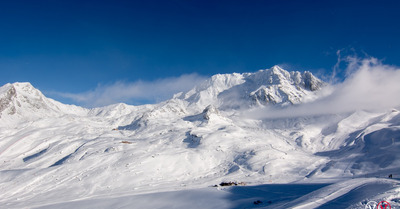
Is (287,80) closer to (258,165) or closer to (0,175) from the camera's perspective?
(258,165)

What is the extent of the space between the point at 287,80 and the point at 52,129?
155395mm

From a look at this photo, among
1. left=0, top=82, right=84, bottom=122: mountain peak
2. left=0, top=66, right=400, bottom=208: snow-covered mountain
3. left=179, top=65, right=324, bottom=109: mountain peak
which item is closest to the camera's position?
left=0, top=66, right=400, bottom=208: snow-covered mountain

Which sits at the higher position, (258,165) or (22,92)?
(22,92)

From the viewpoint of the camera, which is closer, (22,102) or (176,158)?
(176,158)

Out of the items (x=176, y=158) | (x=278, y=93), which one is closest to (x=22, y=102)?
(x=176, y=158)

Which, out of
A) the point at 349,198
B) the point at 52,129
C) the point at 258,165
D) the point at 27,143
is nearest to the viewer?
the point at 349,198

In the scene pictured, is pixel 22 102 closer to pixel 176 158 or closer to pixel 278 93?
pixel 176 158

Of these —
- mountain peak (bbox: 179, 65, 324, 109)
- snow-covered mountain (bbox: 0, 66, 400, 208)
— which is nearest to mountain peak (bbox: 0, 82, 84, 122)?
snow-covered mountain (bbox: 0, 66, 400, 208)

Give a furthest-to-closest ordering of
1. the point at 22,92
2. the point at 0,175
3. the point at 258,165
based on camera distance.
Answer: the point at 22,92 < the point at 258,165 < the point at 0,175

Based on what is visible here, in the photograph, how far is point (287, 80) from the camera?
635 feet

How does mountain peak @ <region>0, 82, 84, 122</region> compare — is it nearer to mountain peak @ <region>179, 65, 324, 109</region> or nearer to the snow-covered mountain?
the snow-covered mountain

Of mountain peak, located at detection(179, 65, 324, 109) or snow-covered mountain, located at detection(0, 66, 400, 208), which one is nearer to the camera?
snow-covered mountain, located at detection(0, 66, 400, 208)

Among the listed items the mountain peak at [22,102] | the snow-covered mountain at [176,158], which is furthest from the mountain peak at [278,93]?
the mountain peak at [22,102]

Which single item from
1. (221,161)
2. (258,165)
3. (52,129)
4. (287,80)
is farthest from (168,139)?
(287,80)
